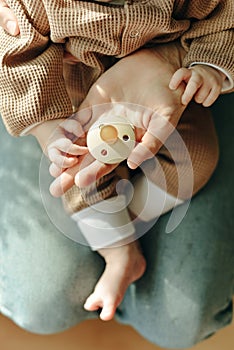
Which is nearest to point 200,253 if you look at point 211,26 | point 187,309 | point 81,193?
point 187,309

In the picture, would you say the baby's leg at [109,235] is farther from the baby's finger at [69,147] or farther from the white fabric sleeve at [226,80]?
the white fabric sleeve at [226,80]

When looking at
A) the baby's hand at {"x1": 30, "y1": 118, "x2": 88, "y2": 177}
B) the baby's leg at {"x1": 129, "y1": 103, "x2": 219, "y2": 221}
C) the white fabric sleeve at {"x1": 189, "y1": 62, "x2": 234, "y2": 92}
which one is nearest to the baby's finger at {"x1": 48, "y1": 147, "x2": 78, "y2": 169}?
the baby's hand at {"x1": 30, "y1": 118, "x2": 88, "y2": 177}

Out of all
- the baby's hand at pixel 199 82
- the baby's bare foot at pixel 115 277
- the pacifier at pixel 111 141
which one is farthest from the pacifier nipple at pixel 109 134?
the baby's bare foot at pixel 115 277

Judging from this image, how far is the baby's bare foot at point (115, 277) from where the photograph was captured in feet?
2.71

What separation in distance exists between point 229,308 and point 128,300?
0.51ft

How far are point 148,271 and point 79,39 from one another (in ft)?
1.15

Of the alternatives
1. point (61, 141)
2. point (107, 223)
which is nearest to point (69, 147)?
point (61, 141)

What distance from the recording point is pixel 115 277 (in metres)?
0.83

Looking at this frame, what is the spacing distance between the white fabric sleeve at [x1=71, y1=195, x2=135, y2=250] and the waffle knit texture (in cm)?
14

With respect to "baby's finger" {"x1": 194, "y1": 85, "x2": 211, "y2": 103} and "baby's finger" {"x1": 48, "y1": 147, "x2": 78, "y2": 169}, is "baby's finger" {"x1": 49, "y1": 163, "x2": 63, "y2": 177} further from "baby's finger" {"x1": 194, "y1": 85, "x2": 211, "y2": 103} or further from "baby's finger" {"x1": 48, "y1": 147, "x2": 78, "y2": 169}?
"baby's finger" {"x1": 194, "y1": 85, "x2": 211, "y2": 103}

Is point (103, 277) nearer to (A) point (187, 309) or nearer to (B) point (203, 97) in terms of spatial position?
(A) point (187, 309)

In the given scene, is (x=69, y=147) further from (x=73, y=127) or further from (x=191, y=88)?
(x=191, y=88)

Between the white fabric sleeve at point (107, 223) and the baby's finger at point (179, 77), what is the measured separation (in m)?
0.17

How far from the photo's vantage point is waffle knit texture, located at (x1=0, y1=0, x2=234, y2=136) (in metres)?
0.73
